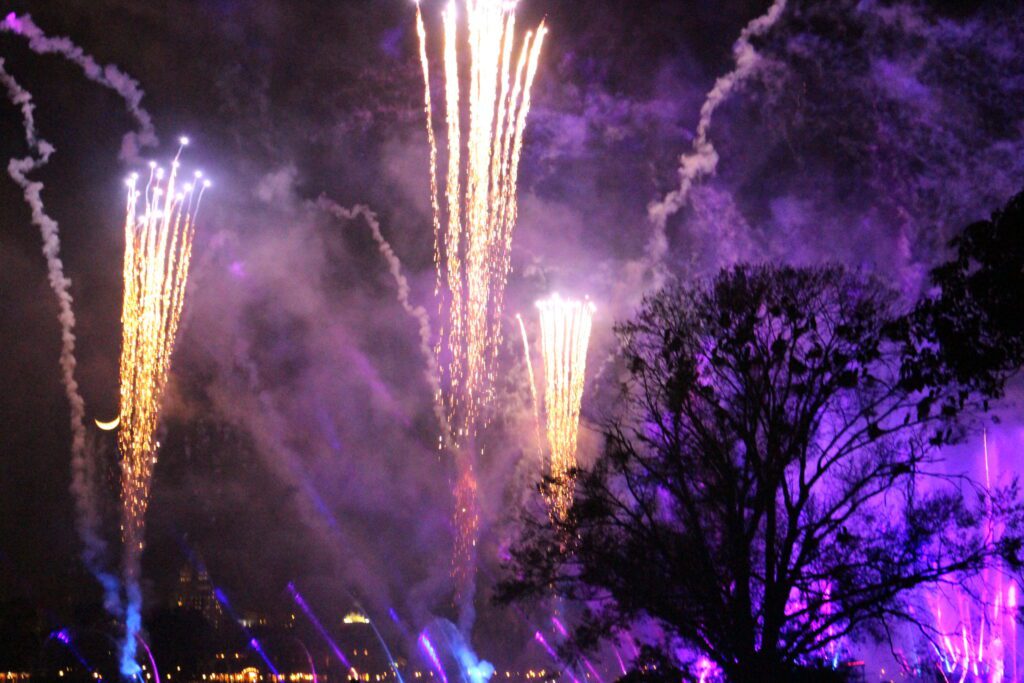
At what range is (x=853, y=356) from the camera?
18.4 m

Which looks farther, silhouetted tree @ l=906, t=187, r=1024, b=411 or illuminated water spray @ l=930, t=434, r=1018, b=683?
illuminated water spray @ l=930, t=434, r=1018, b=683

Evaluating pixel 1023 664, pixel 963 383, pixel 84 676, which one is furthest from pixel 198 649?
pixel 963 383

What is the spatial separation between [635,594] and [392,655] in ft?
242

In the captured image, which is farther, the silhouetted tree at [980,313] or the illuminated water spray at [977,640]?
the illuminated water spray at [977,640]

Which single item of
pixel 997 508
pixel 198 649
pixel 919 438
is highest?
pixel 198 649

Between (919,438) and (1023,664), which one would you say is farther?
(1023,664)

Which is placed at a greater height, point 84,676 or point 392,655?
point 392,655

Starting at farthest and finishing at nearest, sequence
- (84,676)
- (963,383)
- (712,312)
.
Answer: (84,676) → (712,312) → (963,383)

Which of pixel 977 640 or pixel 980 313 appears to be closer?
pixel 980 313

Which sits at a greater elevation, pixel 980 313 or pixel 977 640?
pixel 977 640

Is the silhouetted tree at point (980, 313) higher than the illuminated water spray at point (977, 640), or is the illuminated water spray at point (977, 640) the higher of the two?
the illuminated water spray at point (977, 640)

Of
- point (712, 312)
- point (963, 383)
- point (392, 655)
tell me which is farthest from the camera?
point (392, 655)

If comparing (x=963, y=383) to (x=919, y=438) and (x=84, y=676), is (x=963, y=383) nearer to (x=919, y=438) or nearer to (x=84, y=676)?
(x=919, y=438)

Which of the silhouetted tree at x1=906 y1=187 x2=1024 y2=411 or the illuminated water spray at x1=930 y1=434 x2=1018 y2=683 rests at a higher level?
the illuminated water spray at x1=930 y1=434 x2=1018 y2=683
